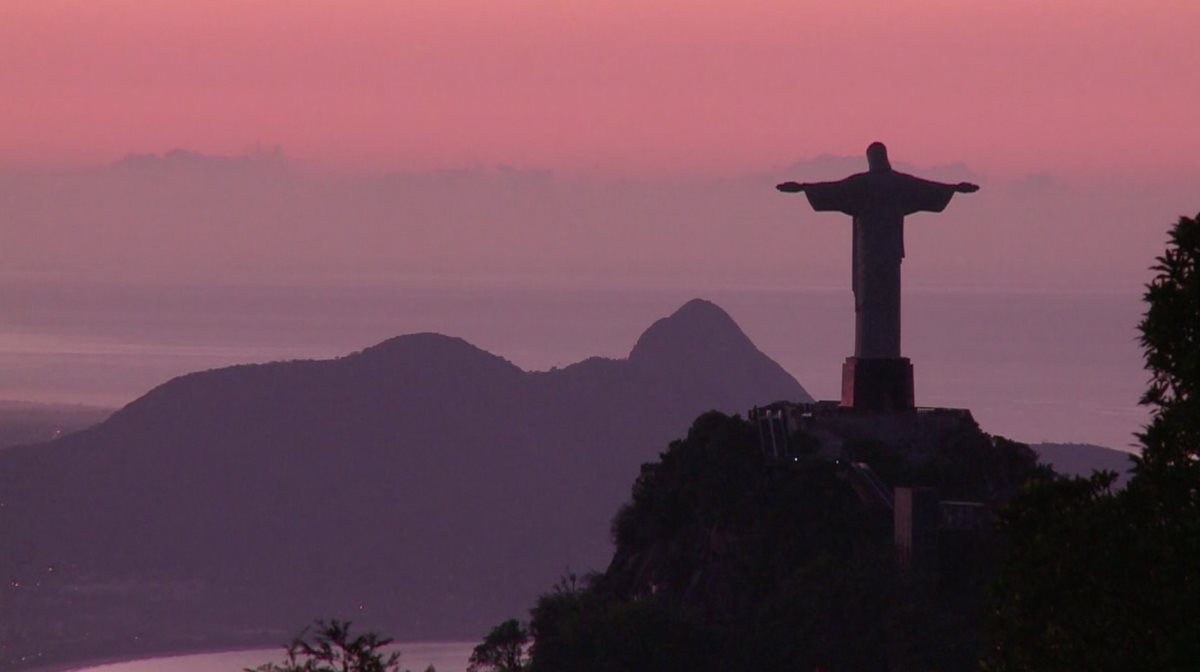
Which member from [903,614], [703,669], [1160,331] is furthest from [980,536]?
[1160,331]

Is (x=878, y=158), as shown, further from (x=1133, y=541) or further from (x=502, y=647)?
(x=1133, y=541)

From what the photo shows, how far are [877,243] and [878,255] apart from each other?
1.40 ft

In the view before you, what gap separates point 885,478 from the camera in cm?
7194

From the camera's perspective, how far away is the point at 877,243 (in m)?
70.8

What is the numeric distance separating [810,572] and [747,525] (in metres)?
4.90

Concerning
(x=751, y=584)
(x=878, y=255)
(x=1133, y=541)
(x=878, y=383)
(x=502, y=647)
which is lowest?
(x=1133, y=541)

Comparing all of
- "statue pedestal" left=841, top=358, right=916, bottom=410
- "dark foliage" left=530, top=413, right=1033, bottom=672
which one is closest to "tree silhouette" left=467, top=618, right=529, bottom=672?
"dark foliage" left=530, top=413, right=1033, bottom=672

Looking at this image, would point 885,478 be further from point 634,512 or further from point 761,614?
point 634,512

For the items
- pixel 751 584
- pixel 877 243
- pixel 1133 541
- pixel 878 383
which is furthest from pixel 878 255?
pixel 1133 541

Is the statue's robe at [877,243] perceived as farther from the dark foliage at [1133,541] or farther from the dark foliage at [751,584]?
the dark foliage at [1133,541]

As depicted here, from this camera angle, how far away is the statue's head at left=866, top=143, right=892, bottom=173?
7194 centimetres

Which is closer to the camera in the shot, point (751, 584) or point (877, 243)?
point (877, 243)

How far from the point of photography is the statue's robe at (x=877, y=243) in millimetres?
70688

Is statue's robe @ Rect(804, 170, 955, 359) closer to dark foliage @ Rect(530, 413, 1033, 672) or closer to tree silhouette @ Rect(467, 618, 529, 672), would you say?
dark foliage @ Rect(530, 413, 1033, 672)
